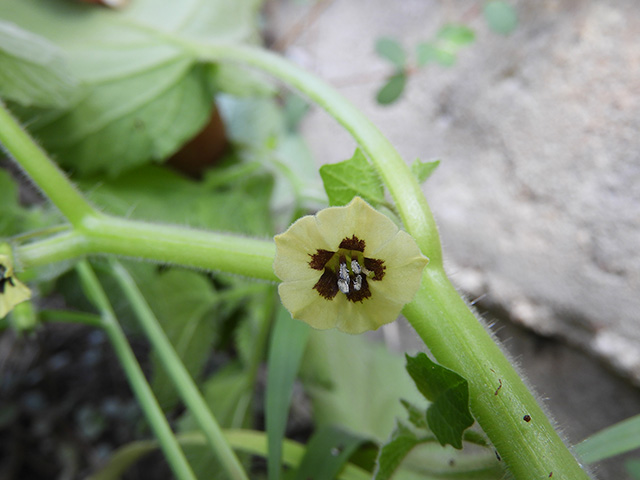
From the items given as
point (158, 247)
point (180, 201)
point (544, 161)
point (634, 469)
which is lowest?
point (634, 469)

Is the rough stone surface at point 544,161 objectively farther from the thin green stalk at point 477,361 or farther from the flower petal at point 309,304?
the flower petal at point 309,304

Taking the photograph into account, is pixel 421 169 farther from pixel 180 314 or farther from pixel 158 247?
pixel 180 314

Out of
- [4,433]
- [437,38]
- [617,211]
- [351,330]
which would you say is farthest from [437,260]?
[4,433]

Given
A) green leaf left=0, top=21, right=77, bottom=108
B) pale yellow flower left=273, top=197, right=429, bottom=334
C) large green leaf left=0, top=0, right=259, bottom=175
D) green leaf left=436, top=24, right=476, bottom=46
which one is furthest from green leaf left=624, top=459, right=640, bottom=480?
green leaf left=0, top=21, right=77, bottom=108

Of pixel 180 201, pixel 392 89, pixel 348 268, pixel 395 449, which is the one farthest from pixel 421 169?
pixel 180 201

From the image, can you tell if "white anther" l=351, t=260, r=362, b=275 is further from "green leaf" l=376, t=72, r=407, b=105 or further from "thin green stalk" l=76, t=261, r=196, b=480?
"green leaf" l=376, t=72, r=407, b=105

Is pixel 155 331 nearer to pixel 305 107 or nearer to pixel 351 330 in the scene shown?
pixel 351 330

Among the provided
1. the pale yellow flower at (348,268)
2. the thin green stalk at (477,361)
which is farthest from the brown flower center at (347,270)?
the thin green stalk at (477,361)

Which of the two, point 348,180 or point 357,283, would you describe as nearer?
point 357,283
